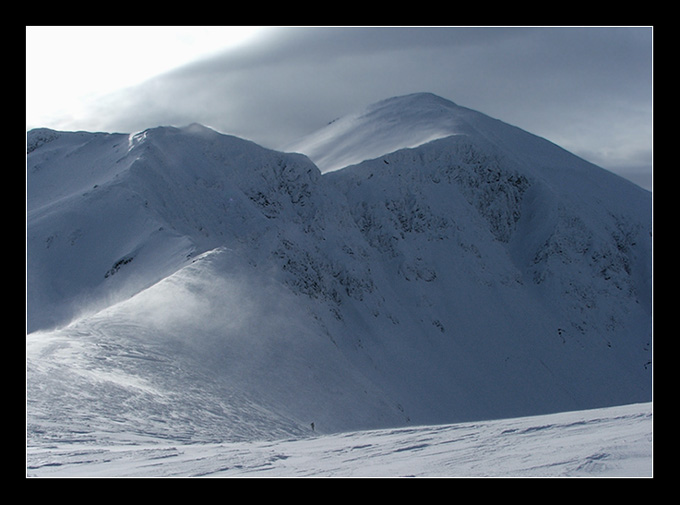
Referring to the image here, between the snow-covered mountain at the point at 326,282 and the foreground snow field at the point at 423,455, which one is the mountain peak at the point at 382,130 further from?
the foreground snow field at the point at 423,455

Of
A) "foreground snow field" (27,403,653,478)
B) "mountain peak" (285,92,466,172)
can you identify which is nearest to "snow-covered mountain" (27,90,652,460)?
"mountain peak" (285,92,466,172)

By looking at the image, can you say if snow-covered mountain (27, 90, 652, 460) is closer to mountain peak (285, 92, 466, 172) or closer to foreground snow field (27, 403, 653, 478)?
mountain peak (285, 92, 466, 172)

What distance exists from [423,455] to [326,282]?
1250 inches

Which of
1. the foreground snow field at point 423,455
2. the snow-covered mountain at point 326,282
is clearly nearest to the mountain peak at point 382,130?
the snow-covered mountain at point 326,282

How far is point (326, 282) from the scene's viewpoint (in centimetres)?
4172

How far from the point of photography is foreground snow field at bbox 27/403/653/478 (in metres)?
8.36

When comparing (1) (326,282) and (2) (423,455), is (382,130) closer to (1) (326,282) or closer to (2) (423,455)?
(1) (326,282)

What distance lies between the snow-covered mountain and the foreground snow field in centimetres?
339

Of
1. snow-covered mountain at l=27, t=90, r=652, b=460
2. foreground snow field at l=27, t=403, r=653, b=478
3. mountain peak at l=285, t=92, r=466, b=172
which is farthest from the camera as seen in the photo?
mountain peak at l=285, t=92, r=466, b=172

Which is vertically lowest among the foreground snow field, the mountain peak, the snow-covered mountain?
Result: the foreground snow field

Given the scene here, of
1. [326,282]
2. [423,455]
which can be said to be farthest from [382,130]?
[423,455]

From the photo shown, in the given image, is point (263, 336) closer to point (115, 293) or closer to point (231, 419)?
point (115, 293)

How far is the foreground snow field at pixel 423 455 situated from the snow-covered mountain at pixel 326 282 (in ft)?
11.1

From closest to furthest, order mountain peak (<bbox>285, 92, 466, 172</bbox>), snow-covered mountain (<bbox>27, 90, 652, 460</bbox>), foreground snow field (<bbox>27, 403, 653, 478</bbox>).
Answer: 1. foreground snow field (<bbox>27, 403, 653, 478</bbox>)
2. snow-covered mountain (<bbox>27, 90, 652, 460</bbox>)
3. mountain peak (<bbox>285, 92, 466, 172</bbox>)
